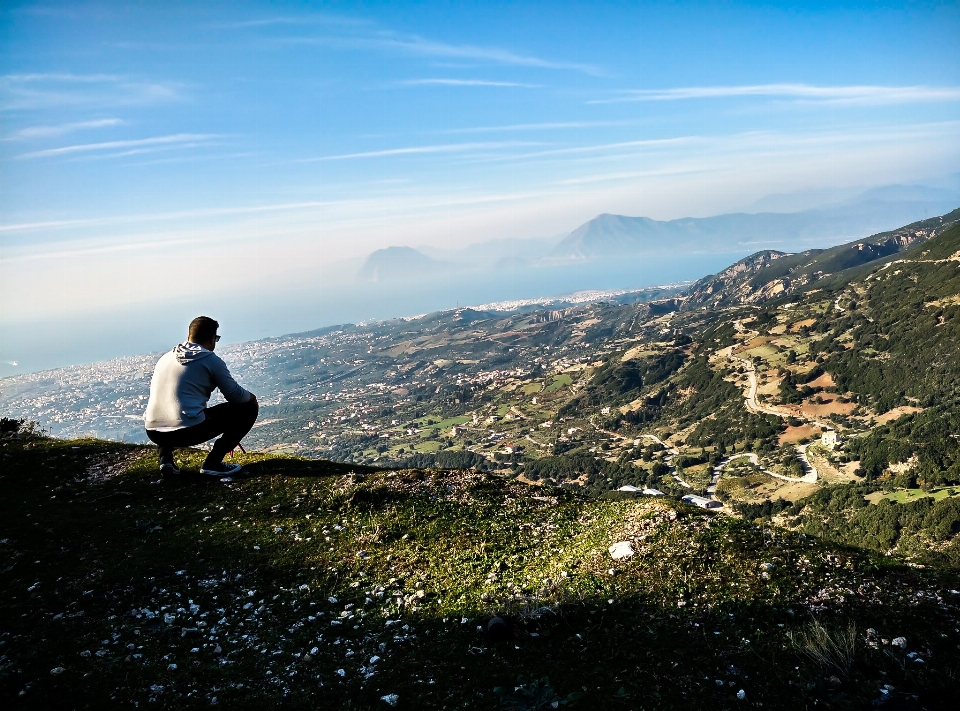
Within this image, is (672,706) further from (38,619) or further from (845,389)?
(845,389)

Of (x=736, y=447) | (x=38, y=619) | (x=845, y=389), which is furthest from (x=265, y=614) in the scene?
(x=845, y=389)

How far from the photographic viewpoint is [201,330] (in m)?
11.4

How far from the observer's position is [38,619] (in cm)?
715

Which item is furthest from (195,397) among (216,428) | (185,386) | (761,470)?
(761,470)

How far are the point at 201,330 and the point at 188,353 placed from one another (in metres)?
0.76

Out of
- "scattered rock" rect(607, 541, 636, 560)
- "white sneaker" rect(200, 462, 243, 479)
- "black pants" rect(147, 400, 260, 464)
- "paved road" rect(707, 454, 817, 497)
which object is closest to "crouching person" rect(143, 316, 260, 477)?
"black pants" rect(147, 400, 260, 464)

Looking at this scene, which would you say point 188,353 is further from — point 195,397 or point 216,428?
point 216,428

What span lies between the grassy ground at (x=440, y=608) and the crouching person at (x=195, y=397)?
1.71 m

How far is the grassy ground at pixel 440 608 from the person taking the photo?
211 inches

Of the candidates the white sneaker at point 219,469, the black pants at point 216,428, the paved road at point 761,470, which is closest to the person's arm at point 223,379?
the black pants at point 216,428

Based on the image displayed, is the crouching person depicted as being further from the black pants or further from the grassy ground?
the grassy ground

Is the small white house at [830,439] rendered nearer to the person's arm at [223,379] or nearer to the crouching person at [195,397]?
the crouching person at [195,397]

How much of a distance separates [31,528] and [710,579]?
13.5 meters

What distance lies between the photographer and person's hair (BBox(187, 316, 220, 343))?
11.3 metres
